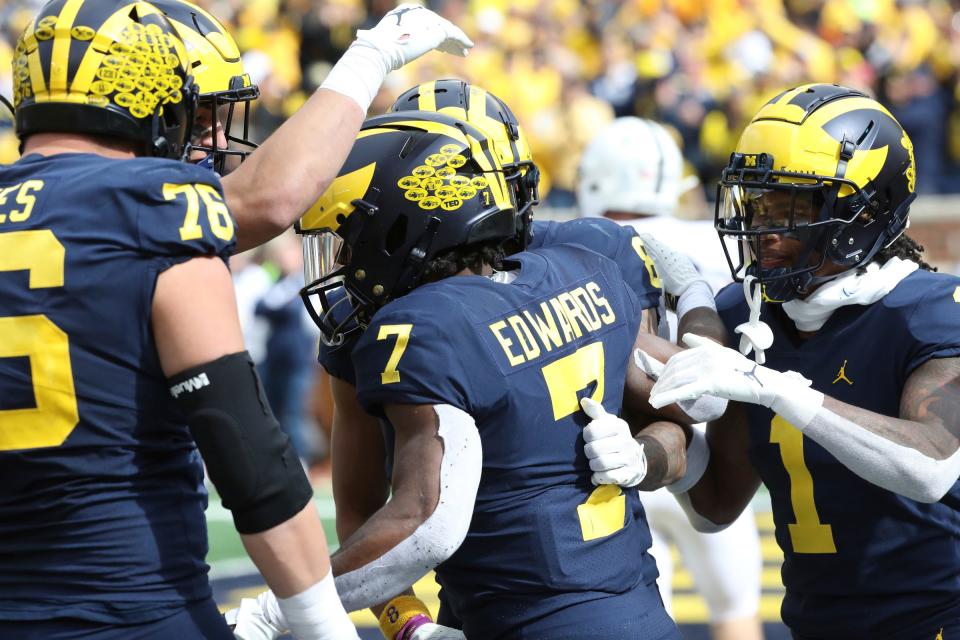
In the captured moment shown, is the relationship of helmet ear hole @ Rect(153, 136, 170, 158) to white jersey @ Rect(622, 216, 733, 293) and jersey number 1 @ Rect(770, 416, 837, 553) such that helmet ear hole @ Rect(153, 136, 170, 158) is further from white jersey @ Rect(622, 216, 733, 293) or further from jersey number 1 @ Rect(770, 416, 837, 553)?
white jersey @ Rect(622, 216, 733, 293)

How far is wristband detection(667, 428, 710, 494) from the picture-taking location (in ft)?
10.0

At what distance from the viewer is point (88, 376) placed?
2.00 meters

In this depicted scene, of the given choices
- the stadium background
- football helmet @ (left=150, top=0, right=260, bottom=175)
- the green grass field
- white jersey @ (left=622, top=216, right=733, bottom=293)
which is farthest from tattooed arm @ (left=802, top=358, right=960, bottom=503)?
the stadium background

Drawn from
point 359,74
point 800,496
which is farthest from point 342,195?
point 800,496

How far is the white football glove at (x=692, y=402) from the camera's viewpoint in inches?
108

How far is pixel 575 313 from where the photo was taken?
2.47 meters

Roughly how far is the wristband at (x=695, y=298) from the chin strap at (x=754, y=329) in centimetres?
14

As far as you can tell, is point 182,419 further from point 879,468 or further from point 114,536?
point 879,468

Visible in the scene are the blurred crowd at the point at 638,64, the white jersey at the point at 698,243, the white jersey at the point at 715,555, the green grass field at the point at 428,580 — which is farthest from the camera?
the blurred crowd at the point at 638,64

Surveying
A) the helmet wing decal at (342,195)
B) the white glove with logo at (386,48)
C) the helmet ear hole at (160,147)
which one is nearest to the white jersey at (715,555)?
the white glove with logo at (386,48)

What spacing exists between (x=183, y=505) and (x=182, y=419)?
14 centimetres

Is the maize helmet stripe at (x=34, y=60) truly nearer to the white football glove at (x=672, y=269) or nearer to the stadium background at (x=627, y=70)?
the white football glove at (x=672, y=269)

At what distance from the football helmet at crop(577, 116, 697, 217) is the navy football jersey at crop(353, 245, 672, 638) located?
285 centimetres

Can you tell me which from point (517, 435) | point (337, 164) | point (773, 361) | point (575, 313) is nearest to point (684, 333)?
point (773, 361)
